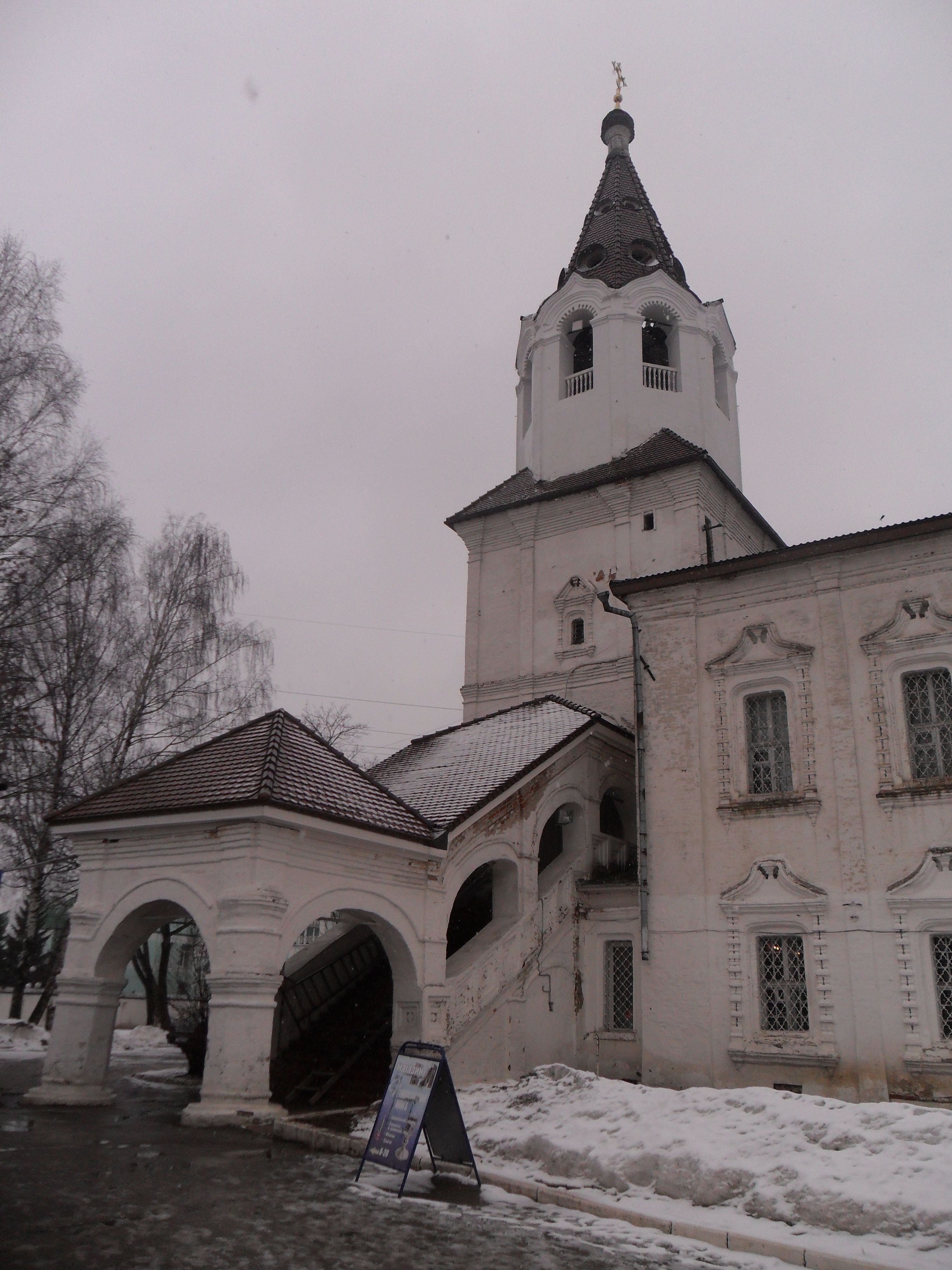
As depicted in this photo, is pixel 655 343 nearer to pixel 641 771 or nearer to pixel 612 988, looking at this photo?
pixel 641 771

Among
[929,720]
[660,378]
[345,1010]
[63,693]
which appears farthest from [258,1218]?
[660,378]

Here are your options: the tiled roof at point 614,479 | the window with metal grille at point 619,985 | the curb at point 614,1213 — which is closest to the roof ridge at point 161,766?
the curb at point 614,1213

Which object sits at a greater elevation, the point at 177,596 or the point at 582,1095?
the point at 177,596

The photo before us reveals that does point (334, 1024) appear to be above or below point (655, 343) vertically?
below

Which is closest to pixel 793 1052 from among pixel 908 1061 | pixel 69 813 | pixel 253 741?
pixel 908 1061

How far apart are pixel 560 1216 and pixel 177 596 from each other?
18772 mm

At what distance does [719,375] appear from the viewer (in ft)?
88.7

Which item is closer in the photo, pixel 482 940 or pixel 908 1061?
pixel 908 1061

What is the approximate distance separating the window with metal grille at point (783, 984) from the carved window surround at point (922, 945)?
137 centimetres

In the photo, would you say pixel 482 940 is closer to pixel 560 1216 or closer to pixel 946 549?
pixel 560 1216

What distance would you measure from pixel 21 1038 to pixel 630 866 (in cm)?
1440

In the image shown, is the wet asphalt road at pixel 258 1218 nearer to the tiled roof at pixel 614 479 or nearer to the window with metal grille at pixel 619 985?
the window with metal grille at pixel 619 985

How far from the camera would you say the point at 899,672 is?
48.2 ft

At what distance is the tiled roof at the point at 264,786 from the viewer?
12.1 meters
